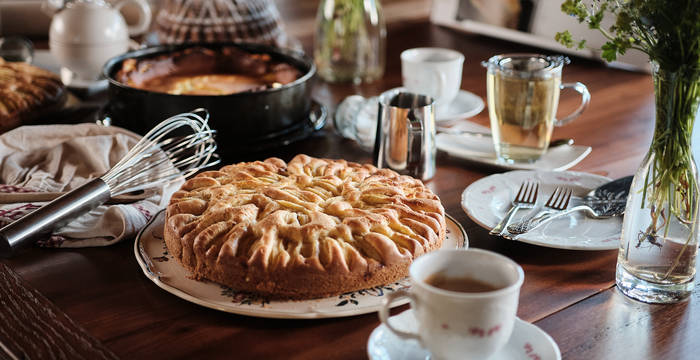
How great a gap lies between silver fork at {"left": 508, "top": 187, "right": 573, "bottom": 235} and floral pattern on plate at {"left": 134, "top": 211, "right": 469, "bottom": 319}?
0.66 feet

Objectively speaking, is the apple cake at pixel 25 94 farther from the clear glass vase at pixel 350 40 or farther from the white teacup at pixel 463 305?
the white teacup at pixel 463 305

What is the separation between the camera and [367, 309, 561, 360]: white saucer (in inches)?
27.6

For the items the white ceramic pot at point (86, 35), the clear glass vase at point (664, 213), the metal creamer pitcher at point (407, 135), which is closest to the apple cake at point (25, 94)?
the white ceramic pot at point (86, 35)

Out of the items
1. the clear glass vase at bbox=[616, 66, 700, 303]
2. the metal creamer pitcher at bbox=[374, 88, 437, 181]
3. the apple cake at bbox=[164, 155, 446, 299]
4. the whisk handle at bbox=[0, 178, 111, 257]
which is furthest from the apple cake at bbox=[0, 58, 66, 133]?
the clear glass vase at bbox=[616, 66, 700, 303]

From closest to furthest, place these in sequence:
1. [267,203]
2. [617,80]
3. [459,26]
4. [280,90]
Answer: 1. [267,203]
2. [280,90]
3. [617,80]
4. [459,26]

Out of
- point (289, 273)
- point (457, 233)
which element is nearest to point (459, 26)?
point (457, 233)

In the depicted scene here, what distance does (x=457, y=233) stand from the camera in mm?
979

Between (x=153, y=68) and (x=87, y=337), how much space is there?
2.62 ft

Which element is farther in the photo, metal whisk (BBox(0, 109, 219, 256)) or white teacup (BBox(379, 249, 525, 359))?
metal whisk (BBox(0, 109, 219, 256))

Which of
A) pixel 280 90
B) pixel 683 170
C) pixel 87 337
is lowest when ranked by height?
pixel 87 337

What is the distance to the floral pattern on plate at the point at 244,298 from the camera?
791 millimetres

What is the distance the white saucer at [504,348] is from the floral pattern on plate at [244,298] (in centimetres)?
6

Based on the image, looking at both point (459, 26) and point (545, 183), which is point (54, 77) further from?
point (459, 26)

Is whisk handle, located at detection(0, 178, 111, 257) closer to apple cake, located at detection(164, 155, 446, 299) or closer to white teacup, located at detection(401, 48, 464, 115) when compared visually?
apple cake, located at detection(164, 155, 446, 299)
